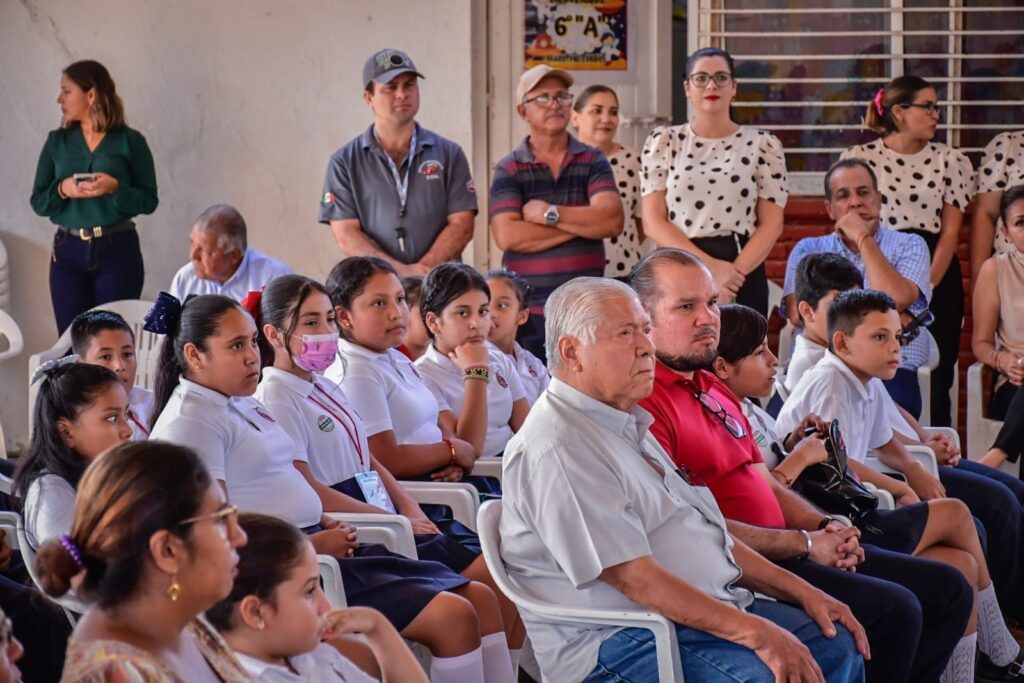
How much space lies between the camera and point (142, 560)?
5.61ft

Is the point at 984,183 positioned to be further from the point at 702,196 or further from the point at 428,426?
the point at 428,426

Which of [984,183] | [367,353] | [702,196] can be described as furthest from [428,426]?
[984,183]

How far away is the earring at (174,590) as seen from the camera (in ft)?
5.67

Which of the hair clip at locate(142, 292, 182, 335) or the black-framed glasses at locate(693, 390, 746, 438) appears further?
the hair clip at locate(142, 292, 182, 335)

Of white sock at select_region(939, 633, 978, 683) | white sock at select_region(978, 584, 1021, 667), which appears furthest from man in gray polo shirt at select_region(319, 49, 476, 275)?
white sock at select_region(939, 633, 978, 683)

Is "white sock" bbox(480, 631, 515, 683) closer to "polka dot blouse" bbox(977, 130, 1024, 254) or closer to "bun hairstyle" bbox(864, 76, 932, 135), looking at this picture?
"bun hairstyle" bbox(864, 76, 932, 135)

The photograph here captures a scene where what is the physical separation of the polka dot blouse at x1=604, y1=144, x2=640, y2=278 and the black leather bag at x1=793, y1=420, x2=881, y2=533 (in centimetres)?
226

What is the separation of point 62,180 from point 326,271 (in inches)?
48.8

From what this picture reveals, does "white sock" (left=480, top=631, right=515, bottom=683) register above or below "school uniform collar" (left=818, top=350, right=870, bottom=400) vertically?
below

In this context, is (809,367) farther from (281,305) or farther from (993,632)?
(281,305)

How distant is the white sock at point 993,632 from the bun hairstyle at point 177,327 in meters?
1.96

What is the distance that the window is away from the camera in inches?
240

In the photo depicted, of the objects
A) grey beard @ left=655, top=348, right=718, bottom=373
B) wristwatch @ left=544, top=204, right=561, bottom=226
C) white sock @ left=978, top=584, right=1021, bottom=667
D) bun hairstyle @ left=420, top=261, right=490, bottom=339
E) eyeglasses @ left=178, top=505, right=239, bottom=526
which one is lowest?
white sock @ left=978, top=584, right=1021, bottom=667

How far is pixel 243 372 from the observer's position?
301cm
